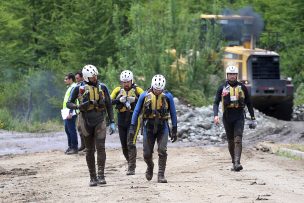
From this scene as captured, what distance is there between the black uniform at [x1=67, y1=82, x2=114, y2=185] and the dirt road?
1.38 ft

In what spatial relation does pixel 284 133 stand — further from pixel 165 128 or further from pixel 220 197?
pixel 220 197

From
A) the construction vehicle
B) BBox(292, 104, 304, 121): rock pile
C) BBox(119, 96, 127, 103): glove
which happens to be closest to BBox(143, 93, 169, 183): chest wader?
BBox(119, 96, 127, 103): glove

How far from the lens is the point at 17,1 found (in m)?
53.8

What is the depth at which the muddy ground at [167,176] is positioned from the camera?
11828 millimetres

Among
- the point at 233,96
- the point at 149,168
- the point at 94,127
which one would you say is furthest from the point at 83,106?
the point at 233,96

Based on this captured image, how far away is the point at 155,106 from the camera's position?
13.9 meters

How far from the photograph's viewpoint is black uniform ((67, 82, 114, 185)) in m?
Answer: 13.7

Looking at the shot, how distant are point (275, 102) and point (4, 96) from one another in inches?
760

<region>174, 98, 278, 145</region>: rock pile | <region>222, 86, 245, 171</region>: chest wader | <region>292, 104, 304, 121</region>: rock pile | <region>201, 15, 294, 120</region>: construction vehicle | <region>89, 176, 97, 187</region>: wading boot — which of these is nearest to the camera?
<region>89, 176, 97, 187</region>: wading boot

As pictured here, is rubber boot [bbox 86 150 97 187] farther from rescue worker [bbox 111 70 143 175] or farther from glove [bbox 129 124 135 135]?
rescue worker [bbox 111 70 143 175]

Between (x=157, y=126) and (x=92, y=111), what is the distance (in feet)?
3.63

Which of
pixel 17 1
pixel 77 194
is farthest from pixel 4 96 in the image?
pixel 77 194

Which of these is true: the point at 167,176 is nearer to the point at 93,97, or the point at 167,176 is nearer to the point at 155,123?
the point at 155,123

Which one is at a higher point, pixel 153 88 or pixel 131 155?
pixel 153 88
